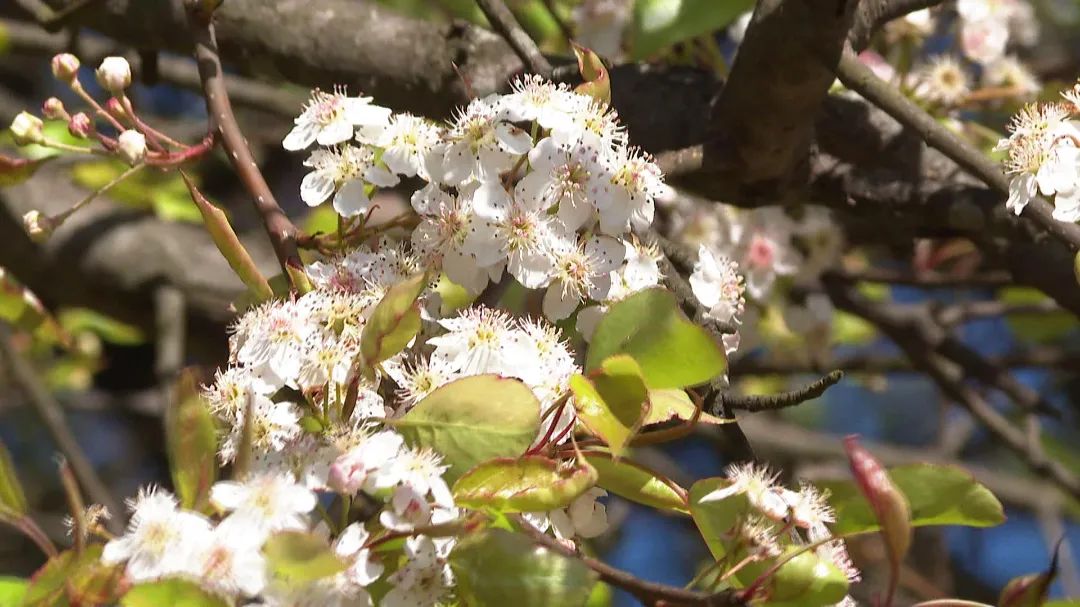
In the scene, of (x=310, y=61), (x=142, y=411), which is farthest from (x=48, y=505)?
(x=310, y=61)

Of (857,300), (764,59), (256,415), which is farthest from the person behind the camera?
(857,300)

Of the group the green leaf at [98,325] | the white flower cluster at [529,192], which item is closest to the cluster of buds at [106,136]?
the white flower cluster at [529,192]

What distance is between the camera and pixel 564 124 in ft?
2.43

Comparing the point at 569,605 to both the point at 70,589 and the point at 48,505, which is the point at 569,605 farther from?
the point at 48,505

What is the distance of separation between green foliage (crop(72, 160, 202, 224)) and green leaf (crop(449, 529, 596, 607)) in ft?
4.36

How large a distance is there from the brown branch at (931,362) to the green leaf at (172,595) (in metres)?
1.20

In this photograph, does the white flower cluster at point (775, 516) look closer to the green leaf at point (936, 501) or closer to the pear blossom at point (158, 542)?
the green leaf at point (936, 501)

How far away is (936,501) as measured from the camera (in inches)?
25.7

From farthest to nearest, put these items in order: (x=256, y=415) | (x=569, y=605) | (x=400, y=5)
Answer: (x=400, y=5)
(x=256, y=415)
(x=569, y=605)

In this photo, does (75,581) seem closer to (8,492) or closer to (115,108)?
(8,492)

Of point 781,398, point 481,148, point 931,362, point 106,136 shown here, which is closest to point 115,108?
point 106,136

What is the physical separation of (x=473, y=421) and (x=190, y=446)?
158 millimetres

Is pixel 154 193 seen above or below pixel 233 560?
above

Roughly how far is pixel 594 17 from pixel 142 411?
59.3 inches
